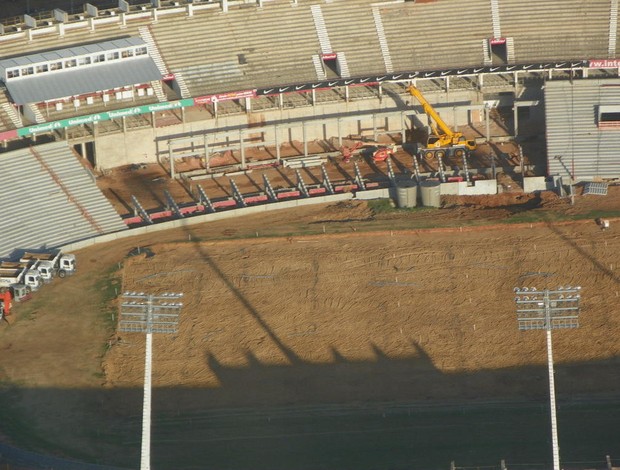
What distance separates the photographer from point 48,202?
102062 millimetres

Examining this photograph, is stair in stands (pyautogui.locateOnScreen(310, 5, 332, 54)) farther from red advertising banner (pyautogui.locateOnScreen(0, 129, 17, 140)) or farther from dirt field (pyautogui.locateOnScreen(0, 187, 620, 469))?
red advertising banner (pyautogui.locateOnScreen(0, 129, 17, 140))

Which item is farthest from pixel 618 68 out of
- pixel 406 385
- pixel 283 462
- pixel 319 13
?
pixel 283 462

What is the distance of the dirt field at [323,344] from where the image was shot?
8188 cm

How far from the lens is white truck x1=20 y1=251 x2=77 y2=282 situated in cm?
9550

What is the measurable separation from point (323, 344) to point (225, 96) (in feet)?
89.3

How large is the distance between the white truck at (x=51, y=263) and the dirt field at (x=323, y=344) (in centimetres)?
91

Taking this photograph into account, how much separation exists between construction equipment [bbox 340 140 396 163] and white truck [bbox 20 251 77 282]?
80.0ft

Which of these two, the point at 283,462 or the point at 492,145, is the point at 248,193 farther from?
the point at 283,462

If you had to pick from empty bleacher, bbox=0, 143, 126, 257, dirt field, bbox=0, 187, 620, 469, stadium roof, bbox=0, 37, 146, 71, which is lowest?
dirt field, bbox=0, 187, 620, 469

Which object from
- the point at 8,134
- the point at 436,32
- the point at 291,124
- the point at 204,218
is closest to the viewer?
the point at 204,218

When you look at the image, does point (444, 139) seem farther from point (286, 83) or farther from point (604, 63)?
point (604, 63)

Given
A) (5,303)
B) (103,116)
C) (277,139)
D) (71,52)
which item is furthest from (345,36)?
(5,303)

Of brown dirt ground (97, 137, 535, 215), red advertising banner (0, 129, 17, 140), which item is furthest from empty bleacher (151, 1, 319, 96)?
red advertising banner (0, 129, 17, 140)

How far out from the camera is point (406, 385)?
283 feet
